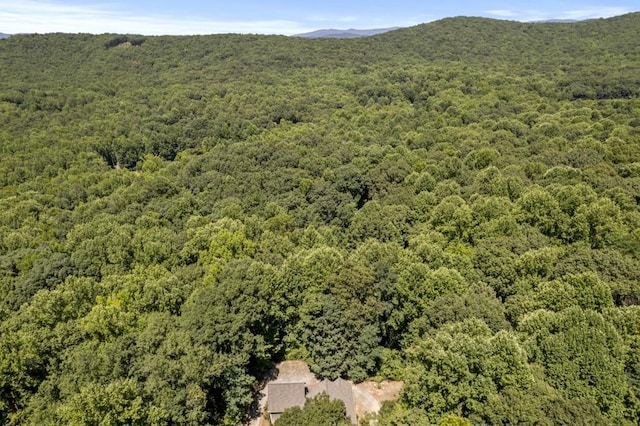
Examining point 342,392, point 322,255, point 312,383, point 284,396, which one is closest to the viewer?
point 284,396

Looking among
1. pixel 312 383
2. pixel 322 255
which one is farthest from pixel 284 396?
pixel 322 255

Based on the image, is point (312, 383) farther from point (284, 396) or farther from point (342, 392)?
point (284, 396)

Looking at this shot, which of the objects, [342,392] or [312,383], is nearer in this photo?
[342,392]

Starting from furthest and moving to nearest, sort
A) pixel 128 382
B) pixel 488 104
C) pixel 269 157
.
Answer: pixel 488 104 < pixel 269 157 < pixel 128 382

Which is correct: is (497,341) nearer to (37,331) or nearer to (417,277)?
(417,277)

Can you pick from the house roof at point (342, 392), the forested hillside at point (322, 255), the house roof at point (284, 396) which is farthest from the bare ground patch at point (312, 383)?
the house roof at point (284, 396)

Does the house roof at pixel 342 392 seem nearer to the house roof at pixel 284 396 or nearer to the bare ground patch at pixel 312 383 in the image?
the house roof at pixel 284 396

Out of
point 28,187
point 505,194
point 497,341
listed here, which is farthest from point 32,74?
point 497,341
